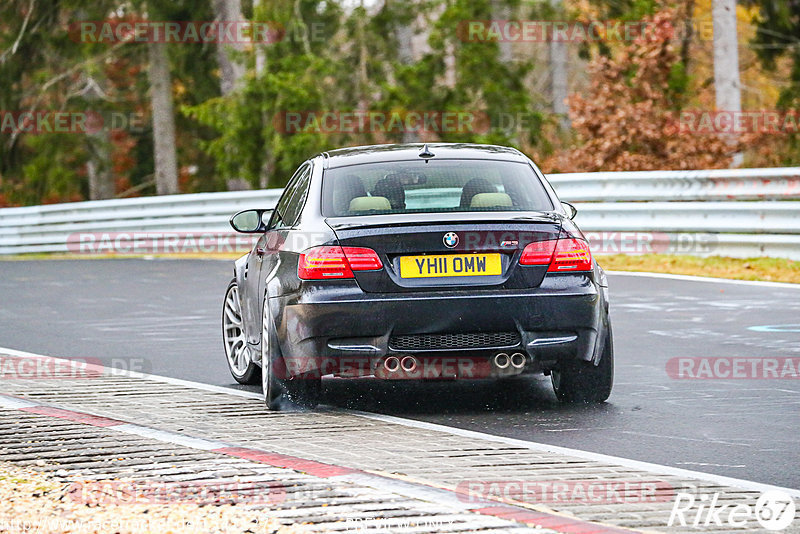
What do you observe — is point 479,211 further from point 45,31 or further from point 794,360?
point 45,31

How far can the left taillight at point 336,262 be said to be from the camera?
26.6 feet

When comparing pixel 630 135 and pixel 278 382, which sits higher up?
pixel 630 135

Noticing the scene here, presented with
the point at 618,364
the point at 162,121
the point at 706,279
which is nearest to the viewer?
the point at 618,364

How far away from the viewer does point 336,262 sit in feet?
26.7

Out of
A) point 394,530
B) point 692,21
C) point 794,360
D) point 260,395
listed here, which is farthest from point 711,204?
point 692,21

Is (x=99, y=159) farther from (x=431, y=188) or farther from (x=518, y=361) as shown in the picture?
(x=518, y=361)

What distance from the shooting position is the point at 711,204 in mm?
18312

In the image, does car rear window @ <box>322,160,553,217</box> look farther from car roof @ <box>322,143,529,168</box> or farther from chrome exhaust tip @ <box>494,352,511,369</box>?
chrome exhaust tip @ <box>494,352,511,369</box>

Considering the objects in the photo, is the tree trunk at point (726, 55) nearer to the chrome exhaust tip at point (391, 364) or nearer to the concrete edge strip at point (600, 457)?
the chrome exhaust tip at point (391, 364)

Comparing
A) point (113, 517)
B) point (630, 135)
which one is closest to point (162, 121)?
point (630, 135)

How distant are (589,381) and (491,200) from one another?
1201 millimetres

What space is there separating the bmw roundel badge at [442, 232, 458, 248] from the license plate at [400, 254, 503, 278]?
61 mm

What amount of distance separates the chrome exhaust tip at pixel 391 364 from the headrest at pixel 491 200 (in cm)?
102

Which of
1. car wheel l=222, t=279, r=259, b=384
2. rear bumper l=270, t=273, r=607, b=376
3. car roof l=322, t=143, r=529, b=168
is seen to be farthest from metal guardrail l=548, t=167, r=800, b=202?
rear bumper l=270, t=273, r=607, b=376
